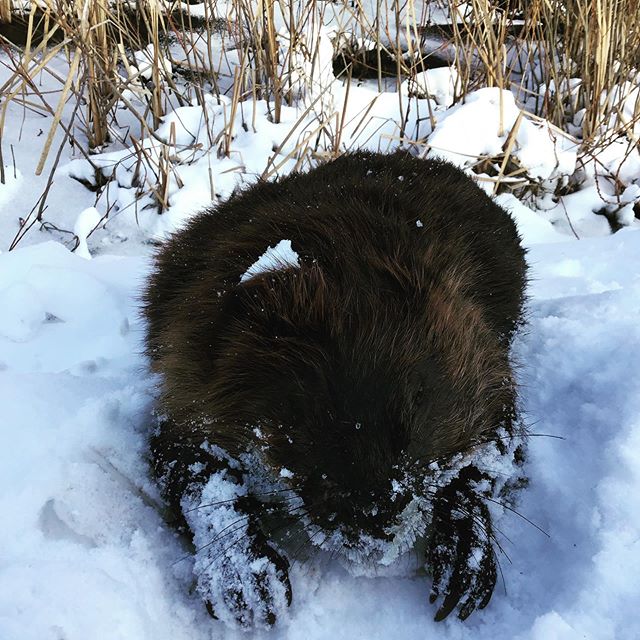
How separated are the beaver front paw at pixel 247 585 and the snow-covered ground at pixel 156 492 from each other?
43mm

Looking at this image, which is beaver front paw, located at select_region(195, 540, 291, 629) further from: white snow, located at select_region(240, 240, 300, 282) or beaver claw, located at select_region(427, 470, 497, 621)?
white snow, located at select_region(240, 240, 300, 282)

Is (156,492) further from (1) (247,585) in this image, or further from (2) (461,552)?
(2) (461,552)

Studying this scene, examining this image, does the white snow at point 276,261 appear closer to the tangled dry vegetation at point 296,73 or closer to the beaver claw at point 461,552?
the beaver claw at point 461,552

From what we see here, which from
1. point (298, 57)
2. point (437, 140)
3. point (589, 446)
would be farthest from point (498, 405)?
point (298, 57)

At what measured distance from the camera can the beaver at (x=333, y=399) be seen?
165cm

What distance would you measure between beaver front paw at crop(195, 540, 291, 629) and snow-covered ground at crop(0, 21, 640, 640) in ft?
0.14

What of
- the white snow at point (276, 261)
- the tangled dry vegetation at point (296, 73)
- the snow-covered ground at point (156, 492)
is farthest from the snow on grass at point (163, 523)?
the tangled dry vegetation at point (296, 73)

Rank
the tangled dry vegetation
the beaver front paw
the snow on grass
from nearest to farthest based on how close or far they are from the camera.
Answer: the snow on grass → the beaver front paw → the tangled dry vegetation

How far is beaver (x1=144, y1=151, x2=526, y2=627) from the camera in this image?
1.65m

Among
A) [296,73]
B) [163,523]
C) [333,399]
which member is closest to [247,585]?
[163,523]

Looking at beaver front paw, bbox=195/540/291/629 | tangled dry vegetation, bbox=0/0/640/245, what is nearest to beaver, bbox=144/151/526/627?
beaver front paw, bbox=195/540/291/629

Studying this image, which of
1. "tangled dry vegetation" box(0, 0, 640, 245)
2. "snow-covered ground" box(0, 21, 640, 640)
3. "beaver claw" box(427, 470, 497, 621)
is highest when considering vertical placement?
"tangled dry vegetation" box(0, 0, 640, 245)

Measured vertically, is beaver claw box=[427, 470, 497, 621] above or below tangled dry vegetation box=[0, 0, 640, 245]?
below

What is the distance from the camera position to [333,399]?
5.34 feet
